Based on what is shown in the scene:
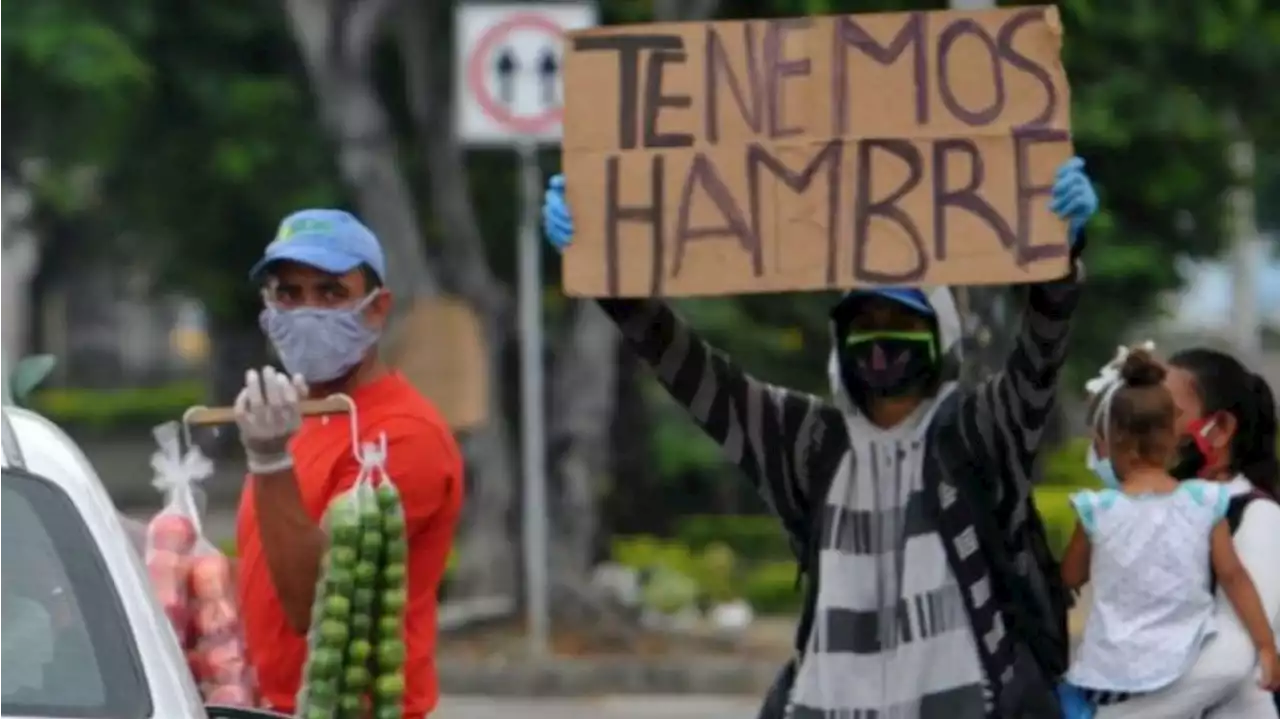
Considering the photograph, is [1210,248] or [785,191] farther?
[1210,248]

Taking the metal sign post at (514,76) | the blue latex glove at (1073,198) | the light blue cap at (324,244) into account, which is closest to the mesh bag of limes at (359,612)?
the light blue cap at (324,244)

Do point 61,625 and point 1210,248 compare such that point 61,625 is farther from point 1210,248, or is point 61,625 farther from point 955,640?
point 1210,248

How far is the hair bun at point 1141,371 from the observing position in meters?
5.23

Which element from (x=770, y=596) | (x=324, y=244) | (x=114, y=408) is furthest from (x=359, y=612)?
(x=114, y=408)

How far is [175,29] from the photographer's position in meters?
17.6

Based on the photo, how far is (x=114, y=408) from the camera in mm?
38000

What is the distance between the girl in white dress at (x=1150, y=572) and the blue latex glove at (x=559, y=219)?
112 cm

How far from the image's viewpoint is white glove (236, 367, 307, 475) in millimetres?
4430

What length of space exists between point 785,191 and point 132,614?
1.42 metres

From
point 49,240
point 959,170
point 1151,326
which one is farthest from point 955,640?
point 49,240

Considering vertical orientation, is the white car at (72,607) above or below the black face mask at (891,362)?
below

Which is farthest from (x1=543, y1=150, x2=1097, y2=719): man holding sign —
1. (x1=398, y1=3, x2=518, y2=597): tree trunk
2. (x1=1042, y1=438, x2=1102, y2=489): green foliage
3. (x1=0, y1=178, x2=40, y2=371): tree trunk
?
(x1=0, y1=178, x2=40, y2=371): tree trunk

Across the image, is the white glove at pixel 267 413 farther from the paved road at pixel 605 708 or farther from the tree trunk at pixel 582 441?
the tree trunk at pixel 582 441

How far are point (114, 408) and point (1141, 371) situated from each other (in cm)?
3373
